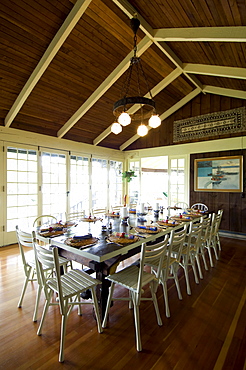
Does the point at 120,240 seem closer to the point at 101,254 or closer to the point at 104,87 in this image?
the point at 101,254

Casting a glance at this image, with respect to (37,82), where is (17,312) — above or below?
below

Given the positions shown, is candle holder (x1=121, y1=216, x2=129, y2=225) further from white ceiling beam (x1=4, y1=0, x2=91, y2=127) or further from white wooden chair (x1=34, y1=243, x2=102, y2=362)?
white ceiling beam (x1=4, y1=0, x2=91, y2=127)

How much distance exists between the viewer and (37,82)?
3.66 meters

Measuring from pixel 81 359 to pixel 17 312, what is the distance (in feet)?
3.27

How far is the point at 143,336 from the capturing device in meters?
1.80

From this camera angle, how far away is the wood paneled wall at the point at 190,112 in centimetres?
502

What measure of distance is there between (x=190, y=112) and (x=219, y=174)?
6.55 feet

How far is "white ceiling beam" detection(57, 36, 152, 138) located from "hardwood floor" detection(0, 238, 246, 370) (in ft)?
12.1

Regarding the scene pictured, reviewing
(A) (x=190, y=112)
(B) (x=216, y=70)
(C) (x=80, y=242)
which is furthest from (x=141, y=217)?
(A) (x=190, y=112)

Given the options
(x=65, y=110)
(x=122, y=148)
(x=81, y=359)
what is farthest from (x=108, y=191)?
(x=81, y=359)

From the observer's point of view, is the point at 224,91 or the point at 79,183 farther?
the point at 79,183

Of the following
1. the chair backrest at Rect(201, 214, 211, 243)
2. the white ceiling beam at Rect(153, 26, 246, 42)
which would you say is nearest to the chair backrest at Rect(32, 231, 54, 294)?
the chair backrest at Rect(201, 214, 211, 243)

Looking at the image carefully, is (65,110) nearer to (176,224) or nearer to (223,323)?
(176,224)

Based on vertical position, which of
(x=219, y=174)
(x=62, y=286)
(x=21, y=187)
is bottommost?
(x=62, y=286)
